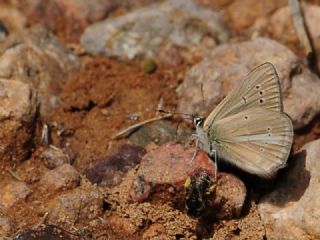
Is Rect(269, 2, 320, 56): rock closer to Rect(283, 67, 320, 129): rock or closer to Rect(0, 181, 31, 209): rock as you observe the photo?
Rect(283, 67, 320, 129): rock

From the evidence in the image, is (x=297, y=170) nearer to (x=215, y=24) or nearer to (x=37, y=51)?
(x=215, y=24)

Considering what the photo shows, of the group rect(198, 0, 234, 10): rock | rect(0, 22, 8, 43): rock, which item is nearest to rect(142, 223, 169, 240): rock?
rect(0, 22, 8, 43): rock

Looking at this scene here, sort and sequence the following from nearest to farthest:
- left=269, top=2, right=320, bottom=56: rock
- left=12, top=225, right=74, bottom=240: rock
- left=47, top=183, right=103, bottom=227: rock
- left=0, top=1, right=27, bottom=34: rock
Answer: left=12, top=225, right=74, bottom=240: rock
left=47, top=183, right=103, bottom=227: rock
left=269, top=2, right=320, bottom=56: rock
left=0, top=1, right=27, bottom=34: rock

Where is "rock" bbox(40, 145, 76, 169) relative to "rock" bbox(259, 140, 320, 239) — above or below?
above

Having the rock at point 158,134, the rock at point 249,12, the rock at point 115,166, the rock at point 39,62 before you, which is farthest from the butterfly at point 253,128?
the rock at point 249,12

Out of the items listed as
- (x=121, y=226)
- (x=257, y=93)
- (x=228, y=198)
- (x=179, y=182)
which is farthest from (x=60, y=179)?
(x=257, y=93)

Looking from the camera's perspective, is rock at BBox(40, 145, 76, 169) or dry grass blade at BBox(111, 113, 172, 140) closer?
rock at BBox(40, 145, 76, 169)

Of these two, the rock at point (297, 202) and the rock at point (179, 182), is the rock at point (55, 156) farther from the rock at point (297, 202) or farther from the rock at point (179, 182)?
the rock at point (297, 202)
